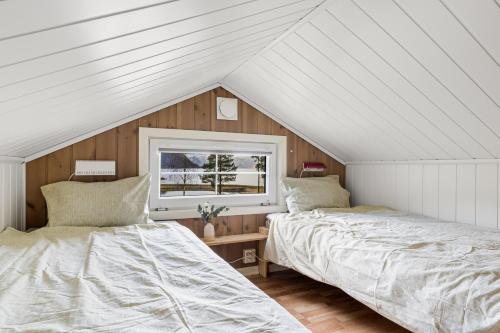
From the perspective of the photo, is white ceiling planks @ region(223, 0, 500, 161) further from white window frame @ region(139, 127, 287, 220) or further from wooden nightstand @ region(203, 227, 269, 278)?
wooden nightstand @ region(203, 227, 269, 278)

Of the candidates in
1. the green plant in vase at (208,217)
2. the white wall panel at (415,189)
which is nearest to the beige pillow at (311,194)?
the white wall panel at (415,189)

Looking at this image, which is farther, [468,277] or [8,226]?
[8,226]

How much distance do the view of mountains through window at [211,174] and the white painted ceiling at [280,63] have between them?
0.60 meters

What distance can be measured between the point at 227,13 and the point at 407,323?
1.61m

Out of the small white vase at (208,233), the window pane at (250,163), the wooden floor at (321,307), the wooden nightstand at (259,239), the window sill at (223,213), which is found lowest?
Result: the wooden floor at (321,307)

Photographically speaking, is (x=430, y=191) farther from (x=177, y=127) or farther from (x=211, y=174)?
(x=177, y=127)

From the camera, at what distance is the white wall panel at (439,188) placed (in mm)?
2207

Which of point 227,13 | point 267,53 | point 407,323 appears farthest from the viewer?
point 267,53

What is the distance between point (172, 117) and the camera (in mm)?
2691

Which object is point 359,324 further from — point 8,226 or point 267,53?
point 8,226

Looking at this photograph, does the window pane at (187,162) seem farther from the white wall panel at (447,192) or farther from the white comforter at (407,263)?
the white wall panel at (447,192)

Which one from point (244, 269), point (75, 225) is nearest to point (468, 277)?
point (244, 269)

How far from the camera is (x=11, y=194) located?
1.98 meters

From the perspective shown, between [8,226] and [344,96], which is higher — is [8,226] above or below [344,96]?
below
